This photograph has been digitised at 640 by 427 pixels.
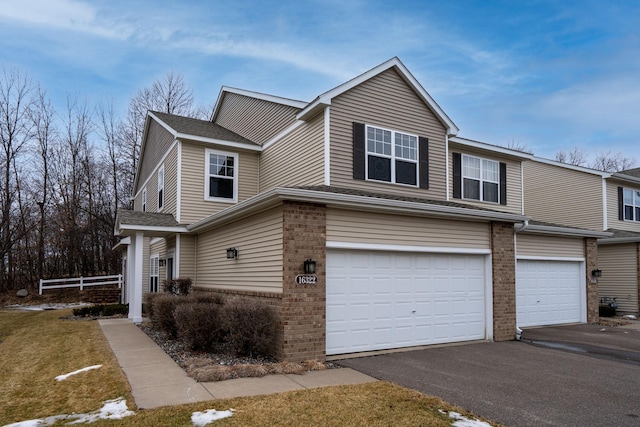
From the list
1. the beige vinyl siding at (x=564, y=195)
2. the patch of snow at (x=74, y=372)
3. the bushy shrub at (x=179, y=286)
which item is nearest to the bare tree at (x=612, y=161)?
the beige vinyl siding at (x=564, y=195)

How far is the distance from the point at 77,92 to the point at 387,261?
30.6m

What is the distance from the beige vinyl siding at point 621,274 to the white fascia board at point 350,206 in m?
9.96

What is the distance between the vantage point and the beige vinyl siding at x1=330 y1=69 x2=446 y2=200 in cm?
1193

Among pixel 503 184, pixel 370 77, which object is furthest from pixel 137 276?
pixel 503 184

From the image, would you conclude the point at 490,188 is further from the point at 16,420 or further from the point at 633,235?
the point at 16,420

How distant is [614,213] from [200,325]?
798 inches

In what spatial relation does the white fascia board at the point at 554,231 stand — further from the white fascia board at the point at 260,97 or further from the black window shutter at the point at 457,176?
the white fascia board at the point at 260,97

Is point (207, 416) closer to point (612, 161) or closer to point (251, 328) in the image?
point (251, 328)

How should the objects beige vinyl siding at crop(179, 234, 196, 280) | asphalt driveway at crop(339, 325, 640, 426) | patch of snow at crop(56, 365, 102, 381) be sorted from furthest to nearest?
beige vinyl siding at crop(179, 234, 196, 280)
patch of snow at crop(56, 365, 102, 381)
asphalt driveway at crop(339, 325, 640, 426)

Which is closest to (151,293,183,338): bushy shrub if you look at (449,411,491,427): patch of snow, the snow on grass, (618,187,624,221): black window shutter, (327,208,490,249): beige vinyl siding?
(327,208,490,249): beige vinyl siding

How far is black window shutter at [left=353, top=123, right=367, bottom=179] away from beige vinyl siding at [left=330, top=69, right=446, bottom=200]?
110 mm

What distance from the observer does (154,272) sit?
18.8m

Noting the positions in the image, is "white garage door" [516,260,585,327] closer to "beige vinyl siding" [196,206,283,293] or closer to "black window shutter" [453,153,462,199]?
"black window shutter" [453,153,462,199]

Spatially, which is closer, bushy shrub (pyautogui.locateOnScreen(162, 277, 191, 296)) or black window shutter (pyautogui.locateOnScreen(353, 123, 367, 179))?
black window shutter (pyautogui.locateOnScreen(353, 123, 367, 179))
